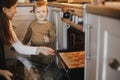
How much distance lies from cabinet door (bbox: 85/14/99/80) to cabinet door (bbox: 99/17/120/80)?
0.23 ft

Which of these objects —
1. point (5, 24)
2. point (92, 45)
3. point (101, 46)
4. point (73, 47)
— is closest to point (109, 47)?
point (101, 46)

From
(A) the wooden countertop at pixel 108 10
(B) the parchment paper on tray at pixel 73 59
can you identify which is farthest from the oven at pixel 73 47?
(A) the wooden countertop at pixel 108 10

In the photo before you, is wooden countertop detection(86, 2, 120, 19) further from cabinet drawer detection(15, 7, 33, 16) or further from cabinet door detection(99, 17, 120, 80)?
cabinet drawer detection(15, 7, 33, 16)

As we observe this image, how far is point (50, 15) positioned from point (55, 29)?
0.41 meters

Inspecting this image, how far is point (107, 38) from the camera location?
0.82 meters

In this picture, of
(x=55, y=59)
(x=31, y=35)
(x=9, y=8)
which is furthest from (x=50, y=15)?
(x=9, y=8)

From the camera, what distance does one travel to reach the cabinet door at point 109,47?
0.73 metres

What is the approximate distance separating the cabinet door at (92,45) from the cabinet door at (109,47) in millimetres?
70

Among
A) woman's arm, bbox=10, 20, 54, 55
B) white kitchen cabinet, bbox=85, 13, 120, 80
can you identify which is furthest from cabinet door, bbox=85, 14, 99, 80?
woman's arm, bbox=10, 20, 54, 55

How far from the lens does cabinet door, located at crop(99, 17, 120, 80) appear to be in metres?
0.73

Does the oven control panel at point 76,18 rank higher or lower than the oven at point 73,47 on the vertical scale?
higher

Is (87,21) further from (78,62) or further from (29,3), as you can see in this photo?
(29,3)

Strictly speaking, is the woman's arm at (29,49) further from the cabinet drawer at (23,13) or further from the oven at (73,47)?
the cabinet drawer at (23,13)

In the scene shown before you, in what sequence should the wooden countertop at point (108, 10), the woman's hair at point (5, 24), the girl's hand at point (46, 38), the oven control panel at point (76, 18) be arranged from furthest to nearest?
the girl's hand at point (46, 38) → the woman's hair at point (5, 24) → the oven control panel at point (76, 18) → the wooden countertop at point (108, 10)
